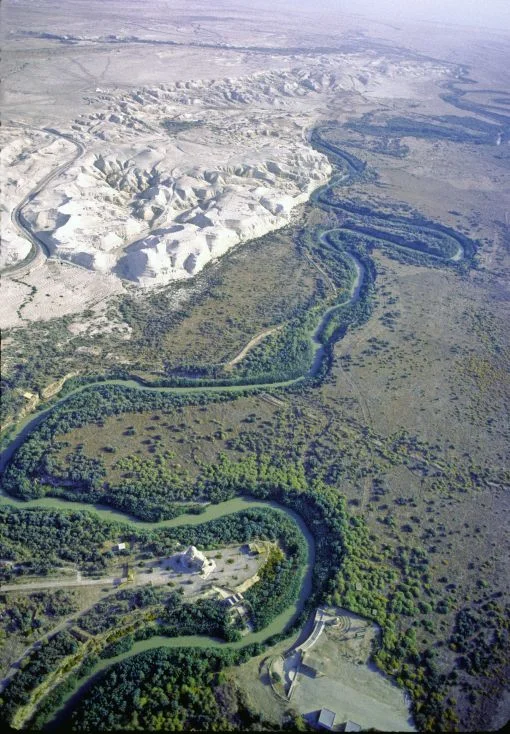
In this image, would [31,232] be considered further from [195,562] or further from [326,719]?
[326,719]

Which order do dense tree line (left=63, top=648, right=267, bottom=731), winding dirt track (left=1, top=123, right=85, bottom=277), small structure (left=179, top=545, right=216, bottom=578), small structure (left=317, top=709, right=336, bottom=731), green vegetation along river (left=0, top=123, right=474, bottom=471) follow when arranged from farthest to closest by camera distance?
winding dirt track (left=1, top=123, right=85, bottom=277)
green vegetation along river (left=0, top=123, right=474, bottom=471)
small structure (left=179, top=545, right=216, bottom=578)
small structure (left=317, top=709, right=336, bottom=731)
dense tree line (left=63, top=648, right=267, bottom=731)

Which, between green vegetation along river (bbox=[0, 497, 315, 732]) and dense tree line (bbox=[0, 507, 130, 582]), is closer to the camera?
green vegetation along river (bbox=[0, 497, 315, 732])

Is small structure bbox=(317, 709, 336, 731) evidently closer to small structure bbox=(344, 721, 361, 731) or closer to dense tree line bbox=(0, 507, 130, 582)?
small structure bbox=(344, 721, 361, 731)

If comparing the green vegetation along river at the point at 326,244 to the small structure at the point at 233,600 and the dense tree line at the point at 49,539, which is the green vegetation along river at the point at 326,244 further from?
the small structure at the point at 233,600

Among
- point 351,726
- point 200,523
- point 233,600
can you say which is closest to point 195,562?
point 233,600

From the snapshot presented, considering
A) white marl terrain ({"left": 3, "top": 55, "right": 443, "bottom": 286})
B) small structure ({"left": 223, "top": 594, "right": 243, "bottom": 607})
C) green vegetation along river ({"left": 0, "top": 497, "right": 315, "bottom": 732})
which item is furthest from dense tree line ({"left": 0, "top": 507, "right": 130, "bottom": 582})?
white marl terrain ({"left": 3, "top": 55, "right": 443, "bottom": 286})

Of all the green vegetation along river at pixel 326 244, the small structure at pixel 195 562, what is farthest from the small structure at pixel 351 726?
the green vegetation along river at pixel 326 244

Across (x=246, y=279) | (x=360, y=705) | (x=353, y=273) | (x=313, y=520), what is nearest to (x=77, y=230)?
(x=246, y=279)

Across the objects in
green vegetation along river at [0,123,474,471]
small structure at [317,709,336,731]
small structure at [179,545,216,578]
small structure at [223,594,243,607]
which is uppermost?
green vegetation along river at [0,123,474,471]
